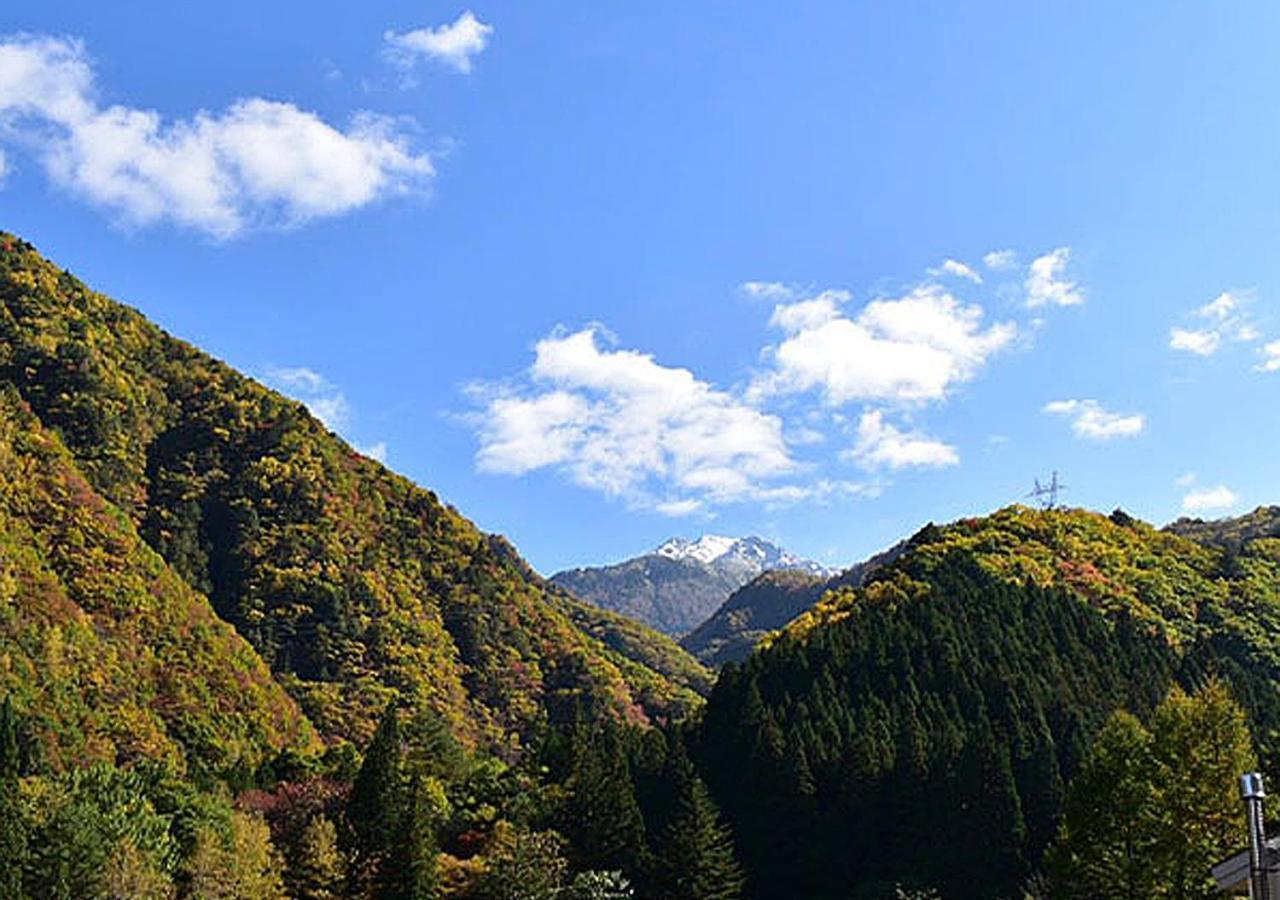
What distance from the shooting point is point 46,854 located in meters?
43.7

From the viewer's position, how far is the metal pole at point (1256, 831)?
13422 millimetres

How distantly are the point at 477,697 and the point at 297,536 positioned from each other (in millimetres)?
25353

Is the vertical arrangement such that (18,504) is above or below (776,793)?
above

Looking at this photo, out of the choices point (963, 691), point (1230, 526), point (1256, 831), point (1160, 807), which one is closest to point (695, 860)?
point (963, 691)

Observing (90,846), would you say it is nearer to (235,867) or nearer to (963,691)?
(235,867)

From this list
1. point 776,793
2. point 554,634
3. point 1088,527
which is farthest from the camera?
point 554,634

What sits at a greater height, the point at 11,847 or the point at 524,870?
the point at 11,847

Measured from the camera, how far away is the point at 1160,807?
30453 millimetres

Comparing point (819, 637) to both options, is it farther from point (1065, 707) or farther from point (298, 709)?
point (298, 709)

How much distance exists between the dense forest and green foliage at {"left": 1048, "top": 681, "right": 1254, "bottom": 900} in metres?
0.09

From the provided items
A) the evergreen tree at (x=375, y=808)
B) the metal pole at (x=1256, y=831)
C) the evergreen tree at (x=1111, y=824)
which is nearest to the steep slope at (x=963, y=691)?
the evergreen tree at (x=1111, y=824)

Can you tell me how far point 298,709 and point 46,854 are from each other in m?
54.8

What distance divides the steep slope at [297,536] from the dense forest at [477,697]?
39 centimetres

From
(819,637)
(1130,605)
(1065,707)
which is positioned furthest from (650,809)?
(1130,605)
